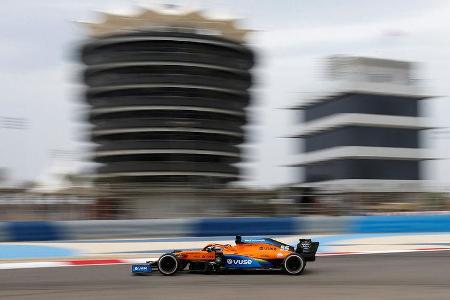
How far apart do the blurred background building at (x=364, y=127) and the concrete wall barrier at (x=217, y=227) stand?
88.0 feet

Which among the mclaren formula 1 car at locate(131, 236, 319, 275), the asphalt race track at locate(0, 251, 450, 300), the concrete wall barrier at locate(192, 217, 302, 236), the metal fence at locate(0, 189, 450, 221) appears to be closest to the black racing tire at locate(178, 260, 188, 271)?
the mclaren formula 1 car at locate(131, 236, 319, 275)

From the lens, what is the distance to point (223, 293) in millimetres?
7082

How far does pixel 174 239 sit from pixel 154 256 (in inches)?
147

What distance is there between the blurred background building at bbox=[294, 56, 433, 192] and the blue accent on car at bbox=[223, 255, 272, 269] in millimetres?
36520

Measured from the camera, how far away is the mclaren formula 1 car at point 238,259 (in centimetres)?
862

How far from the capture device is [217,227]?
661 inches

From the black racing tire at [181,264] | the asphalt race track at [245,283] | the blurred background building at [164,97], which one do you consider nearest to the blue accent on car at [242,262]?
the asphalt race track at [245,283]

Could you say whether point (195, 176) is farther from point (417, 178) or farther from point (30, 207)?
point (30, 207)

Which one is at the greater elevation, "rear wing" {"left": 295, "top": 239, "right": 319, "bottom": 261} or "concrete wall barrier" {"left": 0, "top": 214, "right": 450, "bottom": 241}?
"rear wing" {"left": 295, "top": 239, "right": 319, "bottom": 261}

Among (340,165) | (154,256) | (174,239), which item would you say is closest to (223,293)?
(154,256)

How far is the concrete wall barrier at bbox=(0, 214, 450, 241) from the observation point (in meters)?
15.9

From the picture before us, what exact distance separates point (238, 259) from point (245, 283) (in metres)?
0.79

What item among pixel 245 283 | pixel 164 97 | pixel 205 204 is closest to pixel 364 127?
pixel 164 97

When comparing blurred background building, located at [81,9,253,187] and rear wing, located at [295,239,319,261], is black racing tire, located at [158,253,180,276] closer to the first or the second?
rear wing, located at [295,239,319,261]
